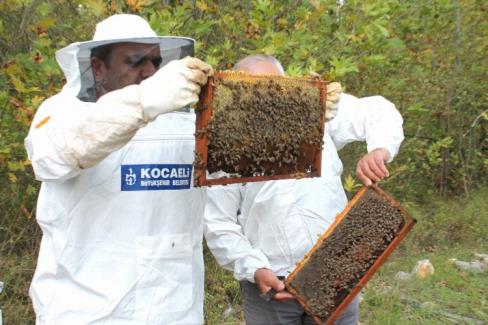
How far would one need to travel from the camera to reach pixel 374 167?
9.00ft

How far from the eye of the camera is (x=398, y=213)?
112 inches

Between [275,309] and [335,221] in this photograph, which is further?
[275,309]

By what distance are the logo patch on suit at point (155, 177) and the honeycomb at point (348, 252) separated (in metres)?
0.80

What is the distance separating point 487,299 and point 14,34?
4.67m

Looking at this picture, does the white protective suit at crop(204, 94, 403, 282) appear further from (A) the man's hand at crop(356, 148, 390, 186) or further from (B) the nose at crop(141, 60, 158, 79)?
(B) the nose at crop(141, 60, 158, 79)

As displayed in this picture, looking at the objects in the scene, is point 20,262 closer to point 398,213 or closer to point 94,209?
point 94,209

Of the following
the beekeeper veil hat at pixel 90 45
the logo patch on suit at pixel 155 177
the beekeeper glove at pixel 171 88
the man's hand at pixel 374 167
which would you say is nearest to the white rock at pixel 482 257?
the man's hand at pixel 374 167

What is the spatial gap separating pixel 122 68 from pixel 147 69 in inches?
4.0

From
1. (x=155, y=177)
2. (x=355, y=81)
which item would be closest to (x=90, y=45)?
(x=155, y=177)

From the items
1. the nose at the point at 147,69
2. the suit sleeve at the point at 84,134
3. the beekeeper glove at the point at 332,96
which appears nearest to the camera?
the suit sleeve at the point at 84,134

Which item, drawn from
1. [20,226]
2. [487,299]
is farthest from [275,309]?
[487,299]

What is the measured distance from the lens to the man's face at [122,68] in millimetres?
2240

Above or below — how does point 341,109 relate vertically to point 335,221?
above

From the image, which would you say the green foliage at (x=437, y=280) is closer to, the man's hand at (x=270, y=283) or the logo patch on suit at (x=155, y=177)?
the man's hand at (x=270, y=283)
